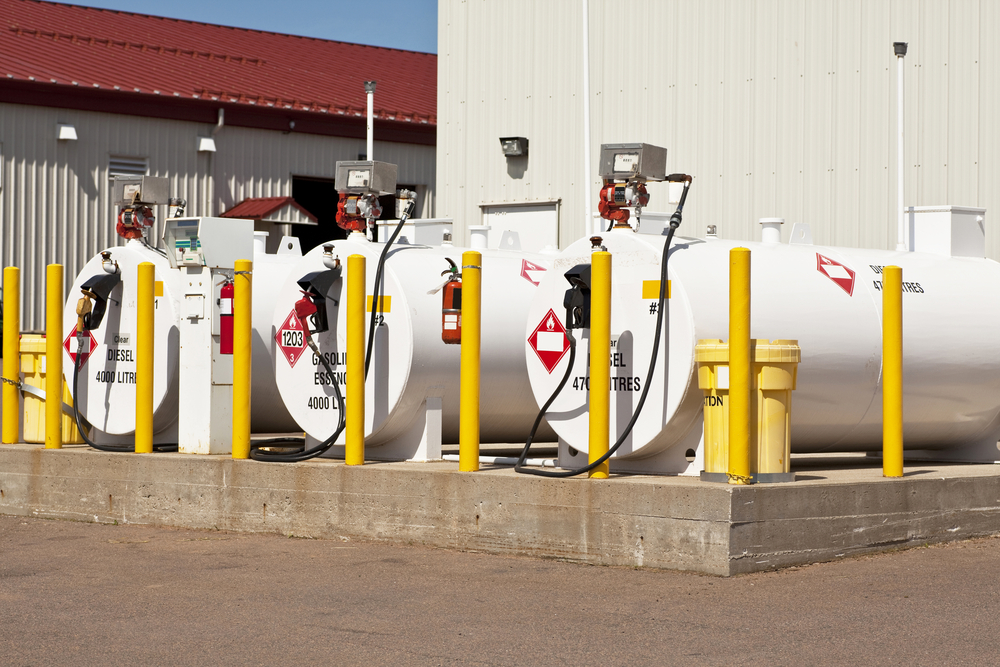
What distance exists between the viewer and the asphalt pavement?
243 inches

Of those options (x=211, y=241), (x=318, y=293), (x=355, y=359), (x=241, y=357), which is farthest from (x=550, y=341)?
(x=211, y=241)

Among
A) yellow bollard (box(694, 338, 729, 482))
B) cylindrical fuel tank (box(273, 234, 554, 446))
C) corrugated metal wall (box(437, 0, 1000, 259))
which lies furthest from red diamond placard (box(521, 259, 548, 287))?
corrugated metal wall (box(437, 0, 1000, 259))

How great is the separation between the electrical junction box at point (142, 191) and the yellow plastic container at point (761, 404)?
5.41 meters

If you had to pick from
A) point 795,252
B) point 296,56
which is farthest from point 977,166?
point 296,56

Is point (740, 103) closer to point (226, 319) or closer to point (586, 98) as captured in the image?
point (586, 98)

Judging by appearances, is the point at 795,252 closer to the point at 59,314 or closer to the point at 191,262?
the point at 191,262

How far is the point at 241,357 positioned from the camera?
10.0 m

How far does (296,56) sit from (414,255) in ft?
58.9

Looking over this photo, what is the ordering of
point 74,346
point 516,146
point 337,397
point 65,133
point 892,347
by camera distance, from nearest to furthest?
point 892,347 < point 337,397 < point 74,346 < point 516,146 < point 65,133

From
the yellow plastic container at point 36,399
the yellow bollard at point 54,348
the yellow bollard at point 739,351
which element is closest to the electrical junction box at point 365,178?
the yellow bollard at point 54,348

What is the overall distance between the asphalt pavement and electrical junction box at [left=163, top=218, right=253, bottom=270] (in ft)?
8.12

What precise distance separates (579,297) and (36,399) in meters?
5.41

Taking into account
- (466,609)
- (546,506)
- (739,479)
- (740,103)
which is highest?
(740,103)

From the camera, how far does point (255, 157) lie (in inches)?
960
